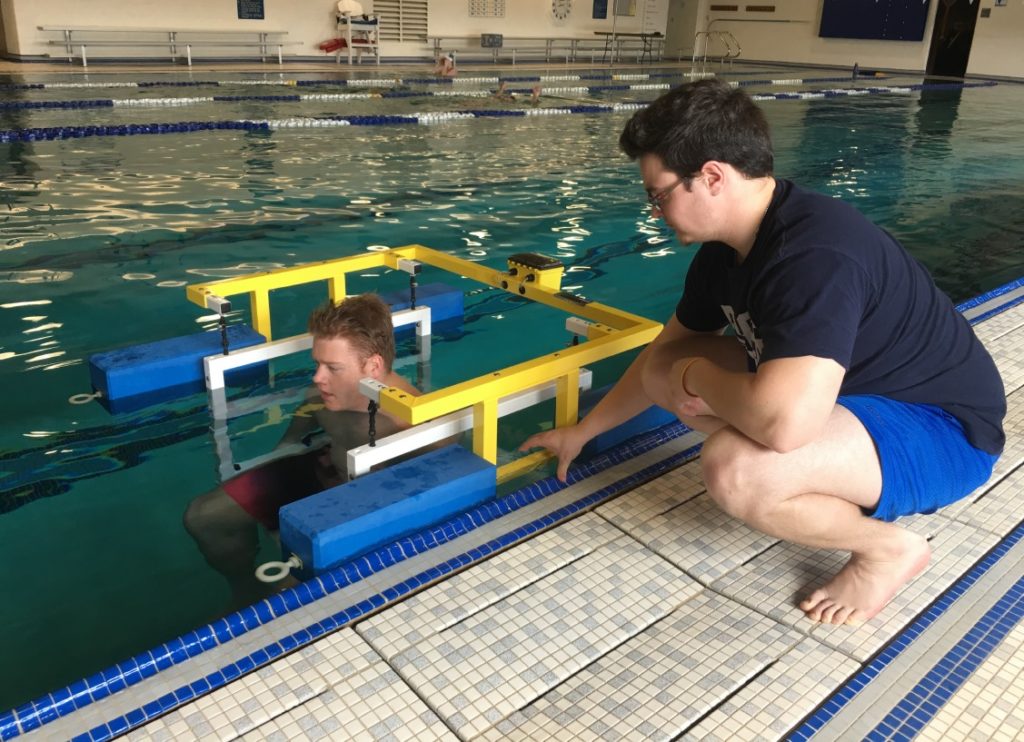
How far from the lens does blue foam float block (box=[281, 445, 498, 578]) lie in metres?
2.17

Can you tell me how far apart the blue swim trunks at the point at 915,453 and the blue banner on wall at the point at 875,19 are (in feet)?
85.5

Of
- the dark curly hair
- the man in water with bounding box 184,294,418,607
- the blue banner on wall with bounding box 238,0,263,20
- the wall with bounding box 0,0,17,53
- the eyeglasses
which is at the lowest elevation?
the man in water with bounding box 184,294,418,607

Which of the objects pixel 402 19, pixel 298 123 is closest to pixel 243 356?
pixel 298 123

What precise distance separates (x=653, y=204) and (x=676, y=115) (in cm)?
19

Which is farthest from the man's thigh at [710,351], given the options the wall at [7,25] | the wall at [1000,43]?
the wall at [1000,43]

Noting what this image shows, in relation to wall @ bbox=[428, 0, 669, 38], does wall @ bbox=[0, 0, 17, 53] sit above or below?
below

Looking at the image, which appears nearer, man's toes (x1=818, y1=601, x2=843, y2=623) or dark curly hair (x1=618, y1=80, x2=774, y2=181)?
dark curly hair (x1=618, y1=80, x2=774, y2=181)

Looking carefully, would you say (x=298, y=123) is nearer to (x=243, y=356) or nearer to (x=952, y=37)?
(x=243, y=356)

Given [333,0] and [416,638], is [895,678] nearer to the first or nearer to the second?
[416,638]

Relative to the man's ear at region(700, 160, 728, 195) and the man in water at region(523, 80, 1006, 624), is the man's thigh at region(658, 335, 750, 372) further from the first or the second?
the man's ear at region(700, 160, 728, 195)

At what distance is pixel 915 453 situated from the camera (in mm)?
1908

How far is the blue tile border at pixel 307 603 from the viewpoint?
1.66 meters

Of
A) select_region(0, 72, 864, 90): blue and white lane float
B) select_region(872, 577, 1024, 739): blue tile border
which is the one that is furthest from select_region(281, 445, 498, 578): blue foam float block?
select_region(0, 72, 864, 90): blue and white lane float

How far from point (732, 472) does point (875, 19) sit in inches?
1052
